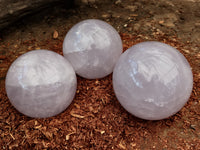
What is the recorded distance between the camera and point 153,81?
210 centimetres

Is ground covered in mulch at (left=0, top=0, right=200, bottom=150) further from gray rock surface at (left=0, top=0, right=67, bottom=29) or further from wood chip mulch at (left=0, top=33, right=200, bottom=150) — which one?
gray rock surface at (left=0, top=0, right=67, bottom=29)

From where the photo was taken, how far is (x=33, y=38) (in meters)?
3.76

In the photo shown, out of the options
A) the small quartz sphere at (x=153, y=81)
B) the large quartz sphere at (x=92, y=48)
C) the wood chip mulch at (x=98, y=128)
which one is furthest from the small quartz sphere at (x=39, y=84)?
the small quartz sphere at (x=153, y=81)

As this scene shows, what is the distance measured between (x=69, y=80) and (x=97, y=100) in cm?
46

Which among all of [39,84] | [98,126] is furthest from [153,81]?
[39,84]

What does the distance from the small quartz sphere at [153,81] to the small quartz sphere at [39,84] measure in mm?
579

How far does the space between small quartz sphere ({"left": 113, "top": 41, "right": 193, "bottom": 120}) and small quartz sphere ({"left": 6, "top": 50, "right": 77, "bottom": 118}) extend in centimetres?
58

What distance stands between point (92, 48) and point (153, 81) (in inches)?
32.8

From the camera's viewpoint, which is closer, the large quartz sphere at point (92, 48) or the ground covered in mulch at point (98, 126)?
the ground covered in mulch at point (98, 126)

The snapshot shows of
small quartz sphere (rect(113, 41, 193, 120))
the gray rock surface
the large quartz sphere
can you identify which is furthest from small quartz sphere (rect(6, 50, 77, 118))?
the gray rock surface

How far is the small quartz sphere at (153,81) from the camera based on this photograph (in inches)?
83.0

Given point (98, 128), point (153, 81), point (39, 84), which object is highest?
point (153, 81)

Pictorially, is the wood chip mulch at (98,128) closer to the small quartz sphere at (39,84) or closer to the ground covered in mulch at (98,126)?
the ground covered in mulch at (98,126)

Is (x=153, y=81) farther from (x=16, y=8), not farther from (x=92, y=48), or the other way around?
(x=16, y=8)
